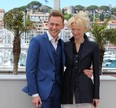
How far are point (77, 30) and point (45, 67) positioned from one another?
0.34 m

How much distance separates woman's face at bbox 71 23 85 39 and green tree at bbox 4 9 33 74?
6698mm

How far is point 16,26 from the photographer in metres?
8.91

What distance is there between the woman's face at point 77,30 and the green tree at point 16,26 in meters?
6.70

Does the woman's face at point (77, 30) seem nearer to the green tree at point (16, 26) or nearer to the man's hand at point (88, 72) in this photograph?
the man's hand at point (88, 72)

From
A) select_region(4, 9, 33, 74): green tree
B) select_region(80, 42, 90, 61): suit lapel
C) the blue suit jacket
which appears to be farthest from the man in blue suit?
select_region(4, 9, 33, 74): green tree

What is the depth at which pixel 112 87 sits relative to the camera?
2717 millimetres

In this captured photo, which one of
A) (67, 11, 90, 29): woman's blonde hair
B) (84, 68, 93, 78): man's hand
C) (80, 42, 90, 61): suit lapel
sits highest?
(67, 11, 90, 29): woman's blonde hair

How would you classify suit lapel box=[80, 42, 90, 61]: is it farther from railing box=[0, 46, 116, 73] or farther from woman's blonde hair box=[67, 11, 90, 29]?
railing box=[0, 46, 116, 73]

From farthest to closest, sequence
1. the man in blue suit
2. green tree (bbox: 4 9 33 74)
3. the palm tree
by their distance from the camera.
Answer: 1. the palm tree
2. green tree (bbox: 4 9 33 74)
3. the man in blue suit

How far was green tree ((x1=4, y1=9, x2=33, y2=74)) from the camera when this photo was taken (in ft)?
29.0

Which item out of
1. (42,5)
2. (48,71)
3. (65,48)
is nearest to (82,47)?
(65,48)

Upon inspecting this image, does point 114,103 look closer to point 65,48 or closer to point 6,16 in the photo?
point 65,48

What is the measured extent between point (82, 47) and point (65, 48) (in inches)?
4.9

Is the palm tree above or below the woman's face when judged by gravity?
below
